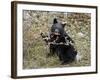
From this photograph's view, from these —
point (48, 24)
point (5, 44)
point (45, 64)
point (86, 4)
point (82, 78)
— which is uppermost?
point (86, 4)

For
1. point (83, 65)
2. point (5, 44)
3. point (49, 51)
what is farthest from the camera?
point (83, 65)

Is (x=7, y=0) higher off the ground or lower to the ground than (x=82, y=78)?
higher

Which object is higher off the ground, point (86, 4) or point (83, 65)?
point (86, 4)

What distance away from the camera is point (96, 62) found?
2.30 metres

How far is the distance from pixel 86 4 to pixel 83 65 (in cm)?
55

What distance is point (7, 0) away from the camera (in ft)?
6.51

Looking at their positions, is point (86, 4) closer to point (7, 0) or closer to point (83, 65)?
point (83, 65)

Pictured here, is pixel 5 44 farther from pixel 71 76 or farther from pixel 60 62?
pixel 71 76

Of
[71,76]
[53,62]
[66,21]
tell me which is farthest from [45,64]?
[66,21]

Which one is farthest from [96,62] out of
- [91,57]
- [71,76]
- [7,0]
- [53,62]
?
[7,0]

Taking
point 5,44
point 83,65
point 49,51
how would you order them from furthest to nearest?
point 83,65 < point 49,51 < point 5,44

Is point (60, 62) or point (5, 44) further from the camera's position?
point (60, 62)

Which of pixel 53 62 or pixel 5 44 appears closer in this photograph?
pixel 5 44

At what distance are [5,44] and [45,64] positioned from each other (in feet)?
1.21
